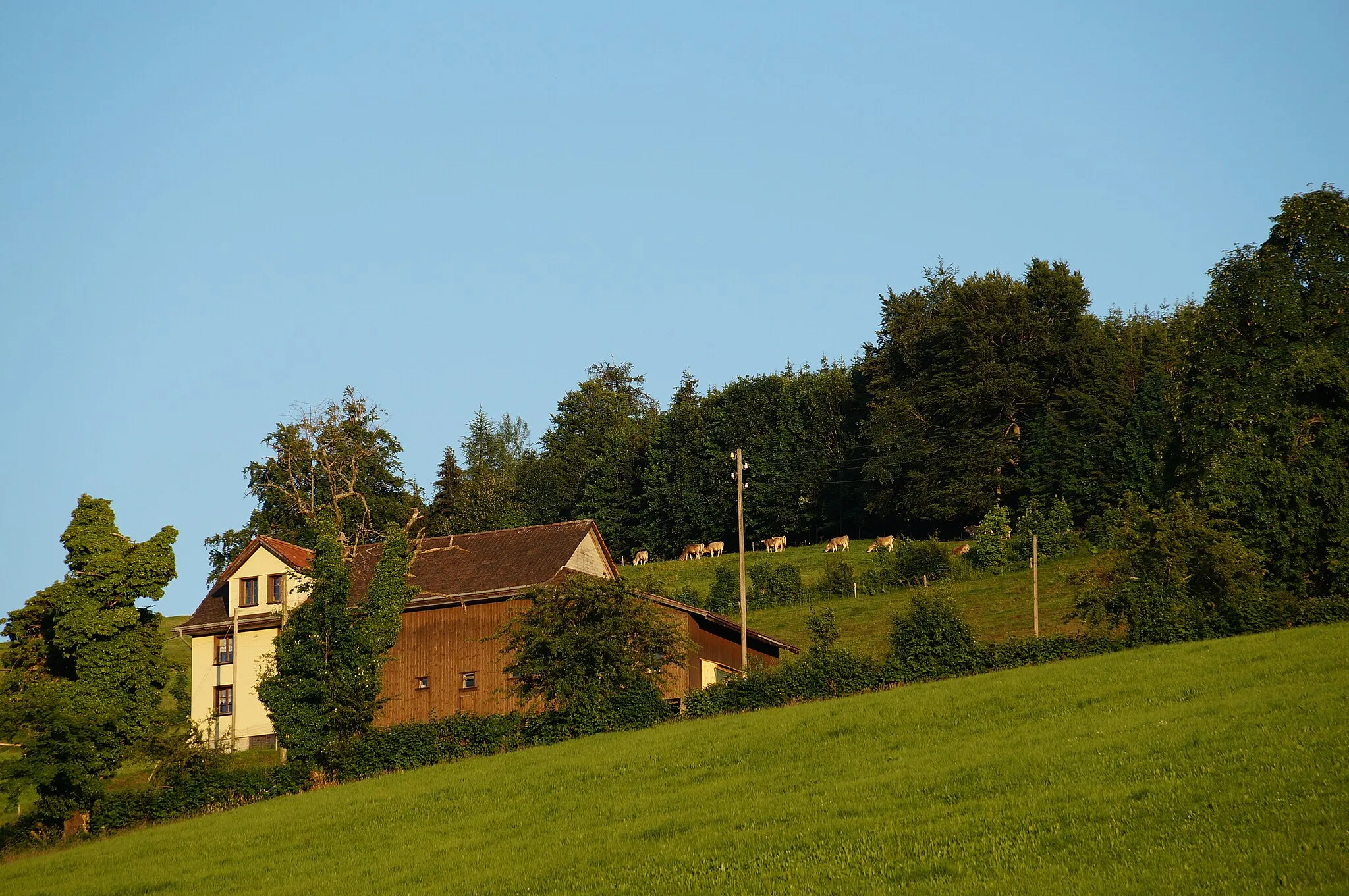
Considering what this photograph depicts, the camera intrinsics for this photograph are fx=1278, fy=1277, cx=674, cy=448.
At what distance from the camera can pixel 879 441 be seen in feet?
276

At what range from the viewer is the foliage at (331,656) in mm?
38531

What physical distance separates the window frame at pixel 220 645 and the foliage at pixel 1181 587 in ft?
108

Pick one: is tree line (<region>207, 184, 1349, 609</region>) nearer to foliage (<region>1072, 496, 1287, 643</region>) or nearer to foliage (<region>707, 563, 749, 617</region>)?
foliage (<region>1072, 496, 1287, 643</region>)

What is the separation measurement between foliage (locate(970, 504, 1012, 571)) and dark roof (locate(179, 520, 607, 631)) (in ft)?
68.4

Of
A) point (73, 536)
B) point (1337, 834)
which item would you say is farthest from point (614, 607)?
point (1337, 834)

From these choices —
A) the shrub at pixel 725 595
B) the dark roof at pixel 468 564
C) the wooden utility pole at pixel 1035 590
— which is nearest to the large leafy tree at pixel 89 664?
the dark roof at pixel 468 564

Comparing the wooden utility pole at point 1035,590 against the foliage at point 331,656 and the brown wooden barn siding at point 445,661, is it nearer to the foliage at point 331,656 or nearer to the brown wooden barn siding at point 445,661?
the brown wooden barn siding at point 445,661

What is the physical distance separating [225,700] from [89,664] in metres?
14.9

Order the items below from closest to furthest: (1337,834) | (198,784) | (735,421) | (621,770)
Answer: (1337,834) < (621,770) < (198,784) < (735,421)

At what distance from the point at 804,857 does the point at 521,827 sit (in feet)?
27.4

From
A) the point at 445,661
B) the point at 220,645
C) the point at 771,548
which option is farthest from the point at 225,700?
the point at 771,548

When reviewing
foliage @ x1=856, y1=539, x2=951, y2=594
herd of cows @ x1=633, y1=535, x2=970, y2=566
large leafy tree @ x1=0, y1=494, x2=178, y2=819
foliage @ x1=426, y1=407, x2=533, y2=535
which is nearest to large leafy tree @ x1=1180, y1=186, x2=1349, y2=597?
foliage @ x1=856, y1=539, x2=951, y2=594

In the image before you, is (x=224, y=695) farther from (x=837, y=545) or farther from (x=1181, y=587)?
(x=837, y=545)

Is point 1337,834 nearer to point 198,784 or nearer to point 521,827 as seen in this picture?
point 521,827
